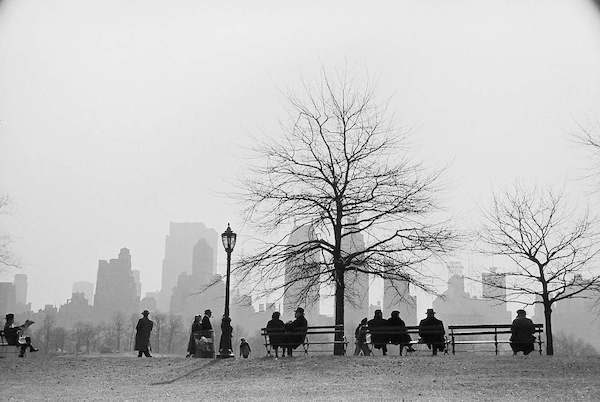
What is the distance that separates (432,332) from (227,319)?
19.0 feet

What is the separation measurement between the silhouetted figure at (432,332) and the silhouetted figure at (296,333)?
10.6 feet

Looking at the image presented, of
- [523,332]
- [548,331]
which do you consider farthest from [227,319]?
[548,331]

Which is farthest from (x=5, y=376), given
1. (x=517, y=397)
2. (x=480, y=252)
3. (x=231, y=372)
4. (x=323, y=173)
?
(x=480, y=252)

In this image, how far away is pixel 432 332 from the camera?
19.4 m

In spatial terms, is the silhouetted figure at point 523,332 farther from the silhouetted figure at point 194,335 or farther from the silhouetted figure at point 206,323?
the silhouetted figure at point 194,335

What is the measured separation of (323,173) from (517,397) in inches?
550

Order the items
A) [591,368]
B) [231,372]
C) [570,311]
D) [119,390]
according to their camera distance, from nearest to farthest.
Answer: [119,390], [591,368], [231,372], [570,311]

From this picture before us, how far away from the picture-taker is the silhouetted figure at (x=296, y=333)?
1948 cm

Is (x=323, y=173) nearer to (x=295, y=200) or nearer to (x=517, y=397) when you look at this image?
(x=295, y=200)

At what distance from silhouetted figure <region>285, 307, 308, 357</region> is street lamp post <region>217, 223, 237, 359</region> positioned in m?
1.71

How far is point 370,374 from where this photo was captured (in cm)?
1498

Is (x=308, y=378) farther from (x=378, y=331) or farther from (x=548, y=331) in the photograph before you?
(x=548, y=331)

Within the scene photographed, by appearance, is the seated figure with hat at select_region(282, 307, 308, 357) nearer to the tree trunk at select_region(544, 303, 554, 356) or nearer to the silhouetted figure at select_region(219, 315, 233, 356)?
the silhouetted figure at select_region(219, 315, 233, 356)

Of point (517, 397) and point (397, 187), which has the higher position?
point (397, 187)
